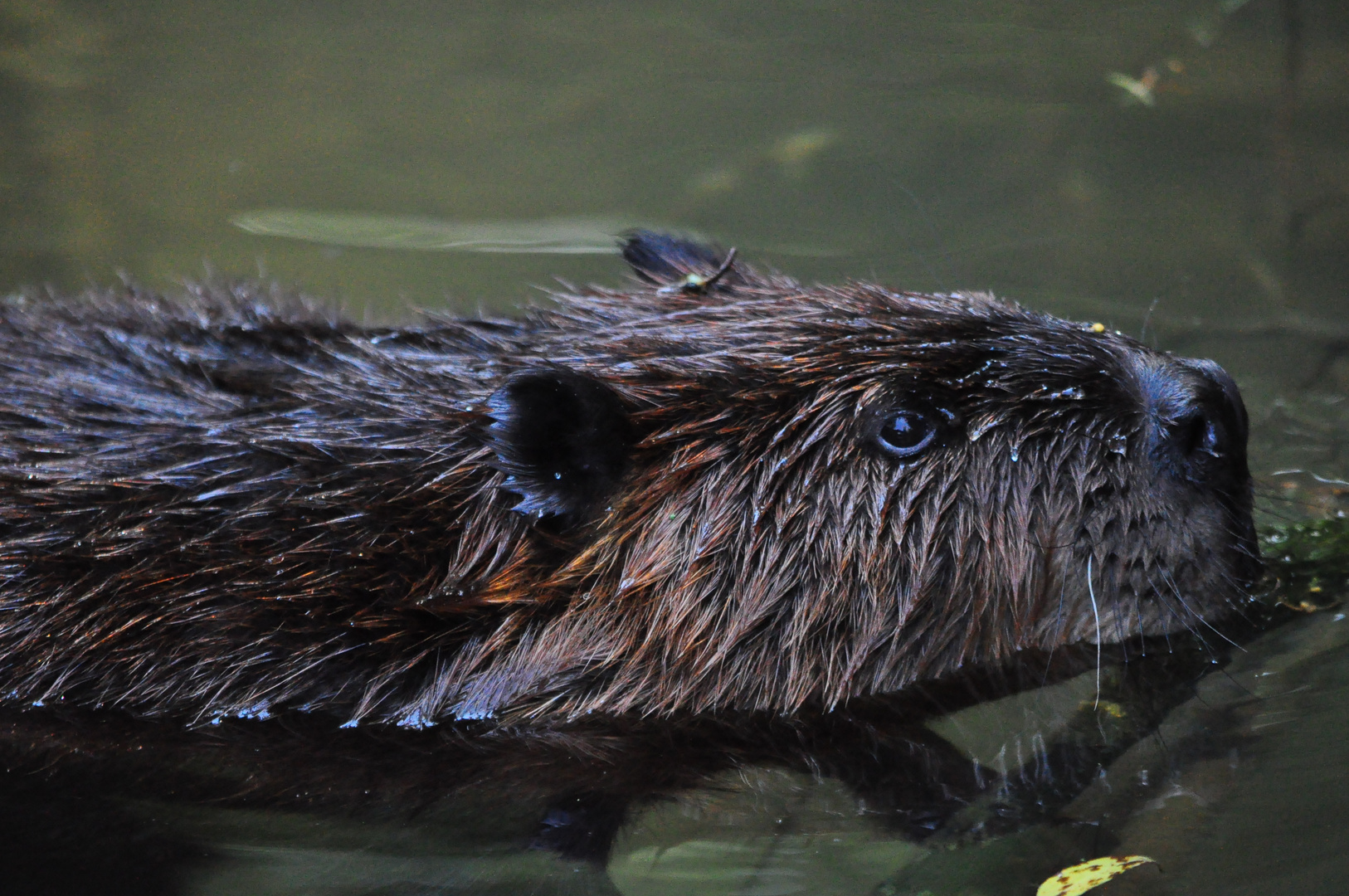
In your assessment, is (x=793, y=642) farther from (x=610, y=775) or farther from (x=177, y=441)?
(x=177, y=441)

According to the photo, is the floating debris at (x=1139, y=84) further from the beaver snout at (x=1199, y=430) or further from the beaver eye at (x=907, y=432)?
the beaver eye at (x=907, y=432)

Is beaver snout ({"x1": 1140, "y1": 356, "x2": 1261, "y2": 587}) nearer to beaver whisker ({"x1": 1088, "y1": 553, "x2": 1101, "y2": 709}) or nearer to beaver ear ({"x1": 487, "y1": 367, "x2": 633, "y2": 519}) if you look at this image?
beaver whisker ({"x1": 1088, "y1": 553, "x2": 1101, "y2": 709})

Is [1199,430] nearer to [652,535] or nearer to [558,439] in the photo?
[652,535]

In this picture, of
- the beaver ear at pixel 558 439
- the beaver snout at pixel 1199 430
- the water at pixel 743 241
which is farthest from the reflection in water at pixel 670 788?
the beaver ear at pixel 558 439

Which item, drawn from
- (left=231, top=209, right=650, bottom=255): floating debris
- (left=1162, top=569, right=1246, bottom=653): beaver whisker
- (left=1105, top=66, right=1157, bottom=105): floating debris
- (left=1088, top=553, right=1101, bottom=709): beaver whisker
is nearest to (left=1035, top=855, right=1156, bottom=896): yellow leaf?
(left=1088, top=553, right=1101, bottom=709): beaver whisker

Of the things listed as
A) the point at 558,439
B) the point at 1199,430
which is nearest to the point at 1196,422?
the point at 1199,430

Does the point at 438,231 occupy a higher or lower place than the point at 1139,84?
lower
